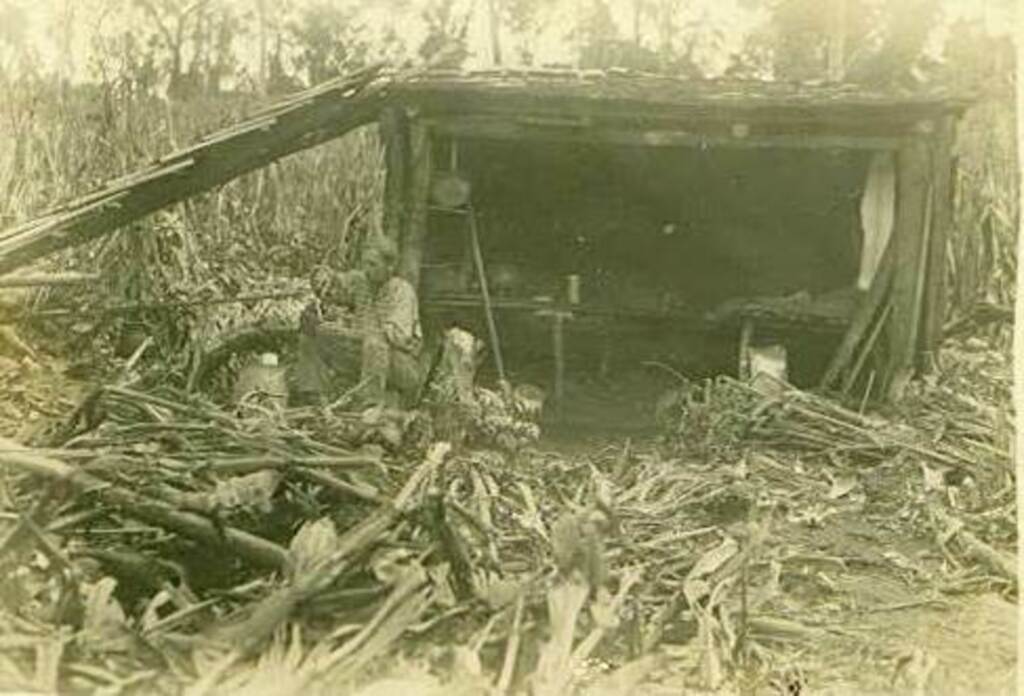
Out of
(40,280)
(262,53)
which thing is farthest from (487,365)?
(40,280)

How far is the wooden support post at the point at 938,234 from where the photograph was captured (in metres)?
4.48

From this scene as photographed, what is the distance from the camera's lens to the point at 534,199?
5.37 metres

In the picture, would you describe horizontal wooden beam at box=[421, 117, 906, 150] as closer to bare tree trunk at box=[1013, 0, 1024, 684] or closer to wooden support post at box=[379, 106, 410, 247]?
wooden support post at box=[379, 106, 410, 247]

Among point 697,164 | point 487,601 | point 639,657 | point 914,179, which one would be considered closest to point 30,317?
point 487,601

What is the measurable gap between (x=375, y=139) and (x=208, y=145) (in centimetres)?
104

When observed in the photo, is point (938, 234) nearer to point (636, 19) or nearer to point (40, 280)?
point (636, 19)

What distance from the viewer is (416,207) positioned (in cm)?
470

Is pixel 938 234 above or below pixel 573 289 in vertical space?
above

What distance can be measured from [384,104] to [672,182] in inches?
64.6

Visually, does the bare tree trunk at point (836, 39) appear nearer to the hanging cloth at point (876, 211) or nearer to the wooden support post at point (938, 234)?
the wooden support post at point (938, 234)

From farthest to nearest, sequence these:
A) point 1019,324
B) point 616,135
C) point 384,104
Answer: point 616,135 → point 384,104 → point 1019,324

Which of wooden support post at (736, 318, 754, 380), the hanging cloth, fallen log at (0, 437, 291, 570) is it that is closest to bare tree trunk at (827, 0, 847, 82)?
the hanging cloth

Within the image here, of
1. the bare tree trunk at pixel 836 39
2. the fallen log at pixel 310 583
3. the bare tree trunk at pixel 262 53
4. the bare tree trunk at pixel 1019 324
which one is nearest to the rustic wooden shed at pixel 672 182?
the bare tree trunk at pixel 262 53

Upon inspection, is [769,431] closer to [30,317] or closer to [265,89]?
[265,89]
